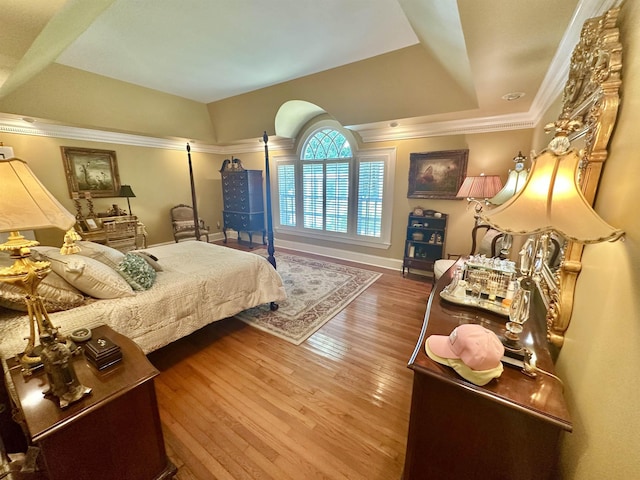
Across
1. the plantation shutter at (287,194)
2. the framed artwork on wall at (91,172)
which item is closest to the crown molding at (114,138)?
the framed artwork on wall at (91,172)

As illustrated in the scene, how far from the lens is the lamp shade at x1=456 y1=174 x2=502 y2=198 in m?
2.73

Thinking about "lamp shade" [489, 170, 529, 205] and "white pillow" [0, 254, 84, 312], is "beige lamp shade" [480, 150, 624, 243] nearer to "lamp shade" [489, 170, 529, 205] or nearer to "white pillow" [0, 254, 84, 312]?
"lamp shade" [489, 170, 529, 205]

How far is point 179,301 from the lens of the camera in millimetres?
2051

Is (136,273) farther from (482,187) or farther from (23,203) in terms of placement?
(482,187)

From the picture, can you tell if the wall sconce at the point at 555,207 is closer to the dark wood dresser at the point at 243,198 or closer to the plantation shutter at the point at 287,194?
the plantation shutter at the point at 287,194

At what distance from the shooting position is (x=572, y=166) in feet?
2.71

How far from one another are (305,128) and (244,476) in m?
4.97

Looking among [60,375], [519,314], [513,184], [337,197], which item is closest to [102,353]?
[60,375]

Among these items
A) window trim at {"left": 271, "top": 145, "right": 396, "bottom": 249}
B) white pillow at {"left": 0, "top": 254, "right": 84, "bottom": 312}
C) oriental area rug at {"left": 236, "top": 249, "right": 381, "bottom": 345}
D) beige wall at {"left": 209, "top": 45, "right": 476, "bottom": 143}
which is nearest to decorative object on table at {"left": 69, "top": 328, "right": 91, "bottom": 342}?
white pillow at {"left": 0, "top": 254, "right": 84, "bottom": 312}

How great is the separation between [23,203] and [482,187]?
3.46 meters

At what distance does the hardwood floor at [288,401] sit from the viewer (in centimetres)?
140

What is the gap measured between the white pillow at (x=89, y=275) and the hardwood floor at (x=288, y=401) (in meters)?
0.81

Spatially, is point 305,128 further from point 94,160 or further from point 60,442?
point 60,442

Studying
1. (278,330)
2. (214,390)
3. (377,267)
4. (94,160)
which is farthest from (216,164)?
(214,390)
